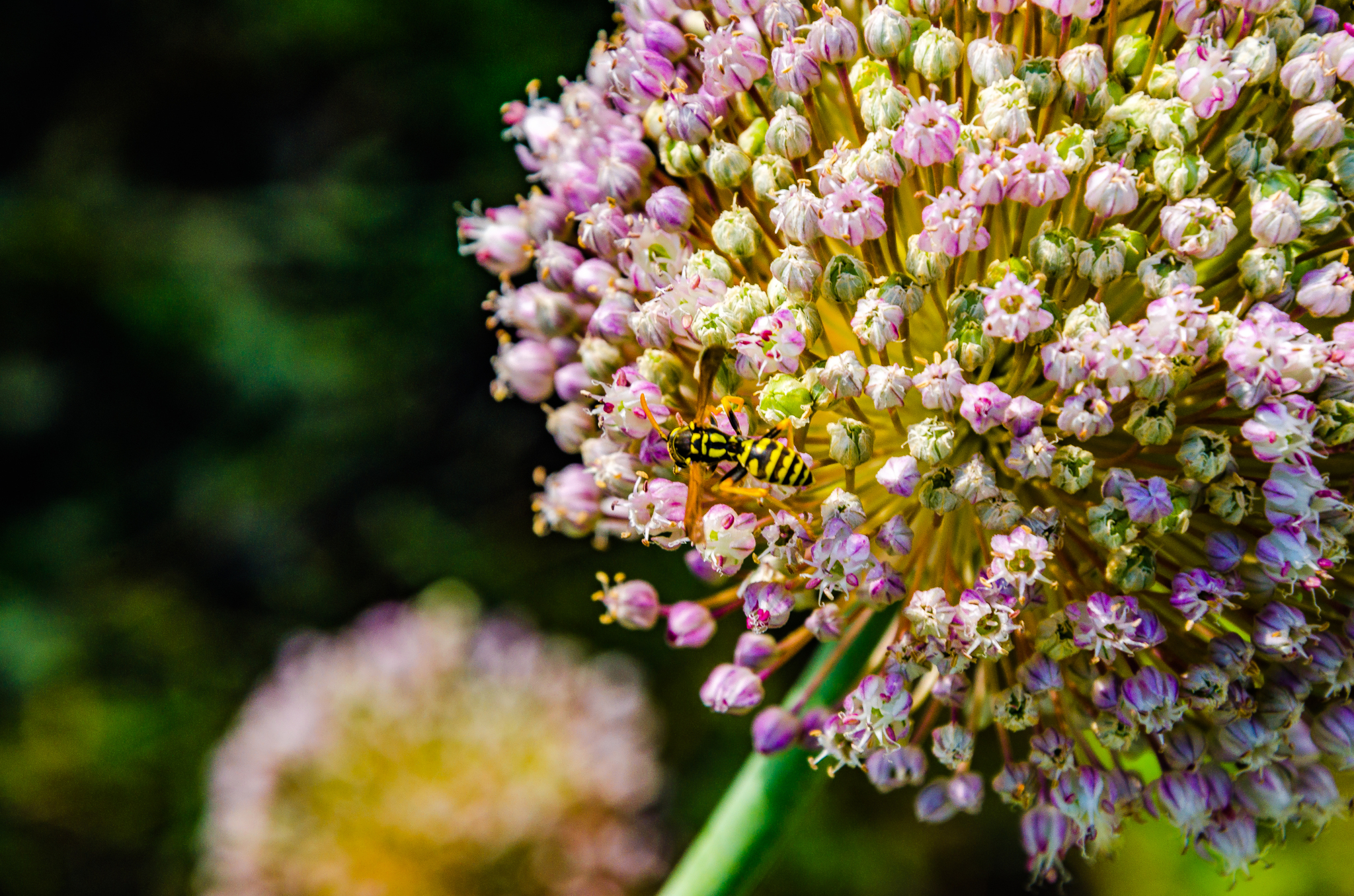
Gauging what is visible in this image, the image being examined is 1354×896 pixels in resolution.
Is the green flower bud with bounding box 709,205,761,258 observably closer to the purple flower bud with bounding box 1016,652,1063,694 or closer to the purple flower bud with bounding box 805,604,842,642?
the purple flower bud with bounding box 805,604,842,642

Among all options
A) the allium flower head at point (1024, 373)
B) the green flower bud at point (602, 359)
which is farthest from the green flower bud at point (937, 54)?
the green flower bud at point (602, 359)

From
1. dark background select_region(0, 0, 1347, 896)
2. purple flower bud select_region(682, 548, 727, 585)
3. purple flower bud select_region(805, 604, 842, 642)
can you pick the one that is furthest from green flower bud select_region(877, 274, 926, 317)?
dark background select_region(0, 0, 1347, 896)

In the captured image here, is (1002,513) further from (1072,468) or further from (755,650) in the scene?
(755,650)

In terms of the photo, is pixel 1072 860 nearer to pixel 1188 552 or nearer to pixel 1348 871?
pixel 1348 871

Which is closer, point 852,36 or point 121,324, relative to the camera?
point 852,36

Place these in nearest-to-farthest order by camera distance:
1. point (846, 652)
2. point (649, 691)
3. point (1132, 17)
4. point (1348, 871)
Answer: point (1132, 17) → point (846, 652) → point (1348, 871) → point (649, 691)

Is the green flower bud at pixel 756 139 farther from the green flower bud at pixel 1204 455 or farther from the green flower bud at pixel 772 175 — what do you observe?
the green flower bud at pixel 1204 455

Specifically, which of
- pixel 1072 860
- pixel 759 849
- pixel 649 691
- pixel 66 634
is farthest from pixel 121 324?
pixel 1072 860
